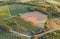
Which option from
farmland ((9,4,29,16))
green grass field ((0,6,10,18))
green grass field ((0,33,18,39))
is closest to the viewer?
green grass field ((0,33,18,39))

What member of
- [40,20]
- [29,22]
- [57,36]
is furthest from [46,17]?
[57,36]

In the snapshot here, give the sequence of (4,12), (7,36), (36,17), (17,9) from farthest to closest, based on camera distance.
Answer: (17,9), (4,12), (36,17), (7,36)

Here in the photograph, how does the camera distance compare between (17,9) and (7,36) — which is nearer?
(7,36)

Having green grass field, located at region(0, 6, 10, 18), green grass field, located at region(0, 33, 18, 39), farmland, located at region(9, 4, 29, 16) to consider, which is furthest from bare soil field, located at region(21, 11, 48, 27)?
green grass field, located at region(0, 33, 18, 39)

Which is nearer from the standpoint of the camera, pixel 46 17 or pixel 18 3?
pixel 46 17

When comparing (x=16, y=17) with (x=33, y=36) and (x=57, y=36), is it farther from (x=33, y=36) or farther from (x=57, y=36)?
(x=57, y=36)

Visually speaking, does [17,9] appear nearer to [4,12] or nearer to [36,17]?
[4,12]

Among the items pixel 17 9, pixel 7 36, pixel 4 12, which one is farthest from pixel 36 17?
pixel 7 36

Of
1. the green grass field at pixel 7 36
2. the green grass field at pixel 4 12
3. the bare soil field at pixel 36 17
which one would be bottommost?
the green grass field at pixel 7 36

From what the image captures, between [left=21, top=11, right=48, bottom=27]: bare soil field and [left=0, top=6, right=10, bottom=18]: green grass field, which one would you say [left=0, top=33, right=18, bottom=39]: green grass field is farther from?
[left=0, top=6, right=10, bottom=18]: green grass field

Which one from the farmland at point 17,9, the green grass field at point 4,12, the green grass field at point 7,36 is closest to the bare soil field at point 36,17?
the farmland at point 17,9

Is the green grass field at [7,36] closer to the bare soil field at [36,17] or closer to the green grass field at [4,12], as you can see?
the bare soil field at [36,17]
